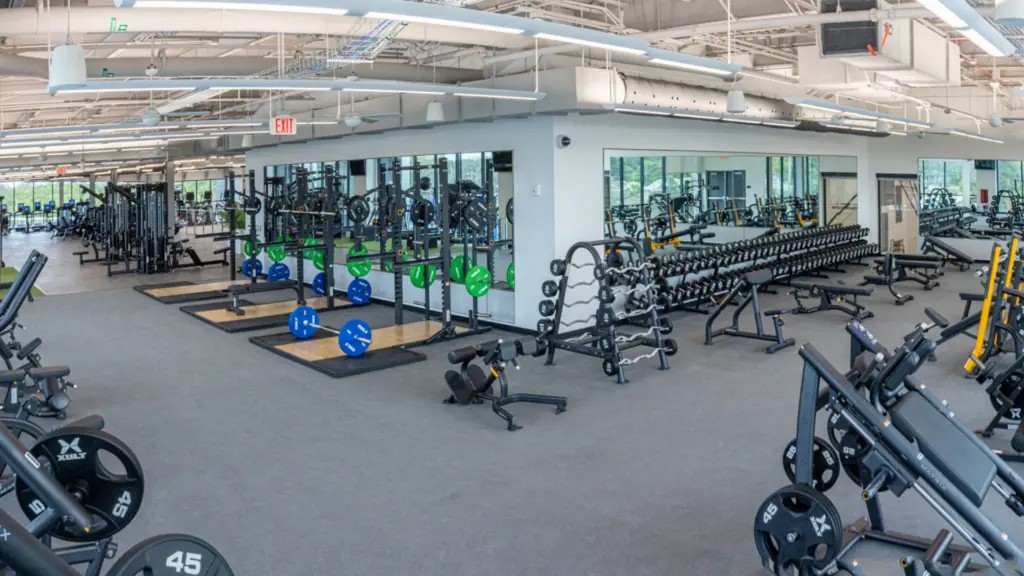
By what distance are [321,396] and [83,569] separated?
2.99 m

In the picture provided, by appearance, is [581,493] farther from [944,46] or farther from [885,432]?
[944,46]

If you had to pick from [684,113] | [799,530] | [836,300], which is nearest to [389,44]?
[684,113]

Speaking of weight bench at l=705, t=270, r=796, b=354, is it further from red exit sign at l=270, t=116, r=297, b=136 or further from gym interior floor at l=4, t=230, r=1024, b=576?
red exit sign at l=270, t=116, r=297, b=136

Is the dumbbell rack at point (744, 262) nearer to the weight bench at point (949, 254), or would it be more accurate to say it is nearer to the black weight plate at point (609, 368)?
the black weight plate at point (609, 368)

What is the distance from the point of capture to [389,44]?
8.36 metres

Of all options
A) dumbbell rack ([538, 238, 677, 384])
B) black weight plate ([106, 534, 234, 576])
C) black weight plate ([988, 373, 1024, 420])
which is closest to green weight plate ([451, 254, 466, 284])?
dumbbell rack ([538, 238, 677, 384])

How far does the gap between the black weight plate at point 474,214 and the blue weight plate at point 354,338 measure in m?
1.83

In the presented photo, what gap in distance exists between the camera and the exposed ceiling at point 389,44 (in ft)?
19.2

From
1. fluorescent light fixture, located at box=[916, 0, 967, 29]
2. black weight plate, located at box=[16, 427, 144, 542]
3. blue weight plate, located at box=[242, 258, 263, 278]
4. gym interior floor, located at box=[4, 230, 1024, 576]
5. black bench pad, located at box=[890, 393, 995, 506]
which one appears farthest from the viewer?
blue weight plate, located at box=[242, 258, 263, 278]

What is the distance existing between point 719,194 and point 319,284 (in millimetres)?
6049

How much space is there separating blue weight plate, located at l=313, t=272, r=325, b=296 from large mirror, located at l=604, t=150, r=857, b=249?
4313mm

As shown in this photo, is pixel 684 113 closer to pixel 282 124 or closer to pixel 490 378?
pixel 490 378

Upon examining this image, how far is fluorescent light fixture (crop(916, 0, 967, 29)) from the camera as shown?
3338 millimetres

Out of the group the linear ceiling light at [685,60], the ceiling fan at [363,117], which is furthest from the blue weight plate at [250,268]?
the linear ceiling light at [685,60]
